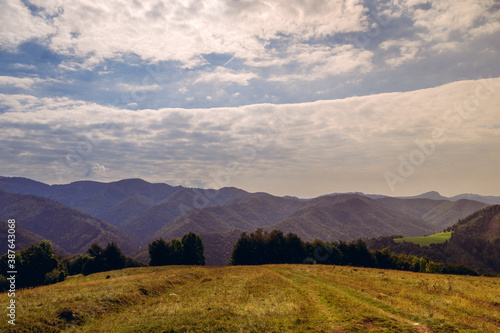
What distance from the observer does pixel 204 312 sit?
19125 mm

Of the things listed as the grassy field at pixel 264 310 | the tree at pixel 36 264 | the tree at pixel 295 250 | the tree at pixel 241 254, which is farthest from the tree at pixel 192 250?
the grassy field at pixel 264 310

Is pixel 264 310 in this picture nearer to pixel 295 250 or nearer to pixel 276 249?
pixel 276 249

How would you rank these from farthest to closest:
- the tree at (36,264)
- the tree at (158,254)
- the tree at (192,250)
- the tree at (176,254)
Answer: the tree at (192,250), the tree at (176,254), the tree at (158,254), the tree at (36,264)

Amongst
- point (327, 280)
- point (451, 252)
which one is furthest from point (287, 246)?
point (451, 252)

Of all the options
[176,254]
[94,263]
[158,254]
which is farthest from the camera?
[176,254]

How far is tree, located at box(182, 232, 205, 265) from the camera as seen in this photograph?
306 ft

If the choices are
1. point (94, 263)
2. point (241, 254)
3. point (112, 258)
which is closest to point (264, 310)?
point (241, 254)

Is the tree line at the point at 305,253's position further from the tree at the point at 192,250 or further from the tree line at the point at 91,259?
the tree line at the point at 91,259

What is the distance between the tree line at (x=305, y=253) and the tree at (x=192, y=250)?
477 inches

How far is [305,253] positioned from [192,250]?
38442 mm

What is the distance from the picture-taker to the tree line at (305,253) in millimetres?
84938

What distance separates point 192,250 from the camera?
9412 centimetres

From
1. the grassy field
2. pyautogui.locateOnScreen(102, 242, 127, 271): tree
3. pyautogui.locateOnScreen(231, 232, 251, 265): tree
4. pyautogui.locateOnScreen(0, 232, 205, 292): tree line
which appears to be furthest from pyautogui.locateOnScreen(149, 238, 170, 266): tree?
the grassy field

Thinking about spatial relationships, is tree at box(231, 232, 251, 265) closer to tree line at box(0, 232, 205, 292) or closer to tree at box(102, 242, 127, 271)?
tree line at box(0, 232, 205, 292)
